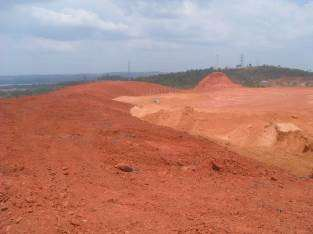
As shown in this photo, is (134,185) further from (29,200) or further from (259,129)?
(259,129)

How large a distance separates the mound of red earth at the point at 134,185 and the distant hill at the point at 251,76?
41.0 m

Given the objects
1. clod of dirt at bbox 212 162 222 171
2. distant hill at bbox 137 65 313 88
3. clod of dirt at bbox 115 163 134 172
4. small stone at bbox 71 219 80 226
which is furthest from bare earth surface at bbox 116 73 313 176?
distant hill at bbox 137 65 313 88

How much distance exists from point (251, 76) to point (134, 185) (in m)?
53.0

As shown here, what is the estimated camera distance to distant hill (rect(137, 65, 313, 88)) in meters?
54.3

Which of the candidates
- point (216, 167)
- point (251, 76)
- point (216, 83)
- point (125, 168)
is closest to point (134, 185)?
point (125, 168)

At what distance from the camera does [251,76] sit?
60062mm

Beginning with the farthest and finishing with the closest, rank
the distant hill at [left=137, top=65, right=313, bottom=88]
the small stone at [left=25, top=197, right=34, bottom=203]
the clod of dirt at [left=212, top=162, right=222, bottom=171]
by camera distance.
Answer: the distant hill at [left=137, top=65, right=313, bottom=88]
the clod of dirt at [left=212, top=162, right=222, bottom=171]
the small stone at [left=25, top=197, right=34, bottom=203]

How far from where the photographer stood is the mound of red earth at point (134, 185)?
6859 mm

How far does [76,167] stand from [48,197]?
1795 millimetres

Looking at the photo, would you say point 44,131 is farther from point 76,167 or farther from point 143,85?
point 143,85

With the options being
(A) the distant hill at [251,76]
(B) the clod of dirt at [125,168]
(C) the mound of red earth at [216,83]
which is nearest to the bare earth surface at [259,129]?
(B) the clod of dirt at [125,168]

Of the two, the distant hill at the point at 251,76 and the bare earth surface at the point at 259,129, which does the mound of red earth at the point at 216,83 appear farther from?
the bare earth surface at the point at 259,129

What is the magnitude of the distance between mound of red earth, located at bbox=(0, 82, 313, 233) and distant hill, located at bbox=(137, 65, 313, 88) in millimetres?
41039

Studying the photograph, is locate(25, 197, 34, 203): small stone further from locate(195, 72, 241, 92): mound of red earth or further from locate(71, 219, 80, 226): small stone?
locate(195, 72, 241, 92): mound of red earth
